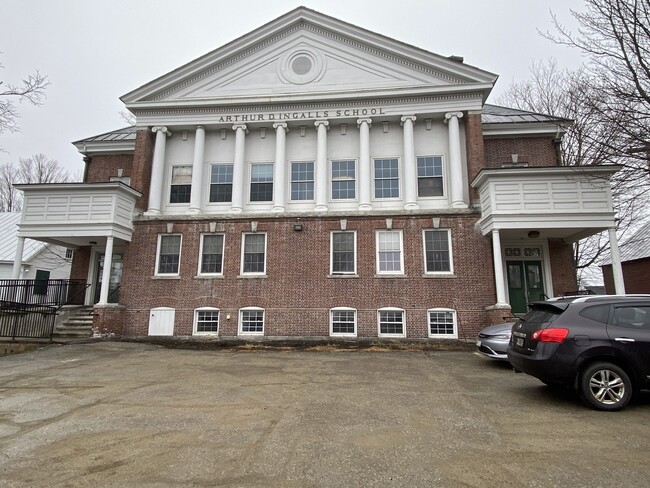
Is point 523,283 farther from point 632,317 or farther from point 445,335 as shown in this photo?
point 632,317

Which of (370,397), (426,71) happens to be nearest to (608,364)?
(370,397)

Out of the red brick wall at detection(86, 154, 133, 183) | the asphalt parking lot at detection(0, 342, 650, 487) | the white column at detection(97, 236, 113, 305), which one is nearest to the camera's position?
the asphalt parking lot at detection(0, 342, 650, 487)

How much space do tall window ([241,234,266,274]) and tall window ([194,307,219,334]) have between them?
2.06m

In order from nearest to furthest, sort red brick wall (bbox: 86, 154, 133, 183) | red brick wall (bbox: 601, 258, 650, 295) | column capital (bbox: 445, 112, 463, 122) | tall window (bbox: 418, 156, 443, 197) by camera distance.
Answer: column capital (bbox: 445, 112, 463, 122) < tall window (bbox: 418, 156, 443, 197) < red brick wall (bbox: 86, 154, 133, 183) < red brick wall (bbox: 601, 258, 650, 295)

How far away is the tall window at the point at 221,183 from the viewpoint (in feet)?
58.1

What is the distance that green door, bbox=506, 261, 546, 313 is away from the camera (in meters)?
16.0

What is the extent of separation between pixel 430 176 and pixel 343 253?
4957 mm

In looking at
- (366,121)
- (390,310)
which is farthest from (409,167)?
(390,310)

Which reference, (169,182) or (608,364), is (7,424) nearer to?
(608,364)

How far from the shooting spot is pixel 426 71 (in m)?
16.9

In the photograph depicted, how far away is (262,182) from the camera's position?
1761cm

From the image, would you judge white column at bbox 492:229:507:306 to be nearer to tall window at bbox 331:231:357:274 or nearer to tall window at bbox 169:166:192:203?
tall window at bbox 331:231:357:274

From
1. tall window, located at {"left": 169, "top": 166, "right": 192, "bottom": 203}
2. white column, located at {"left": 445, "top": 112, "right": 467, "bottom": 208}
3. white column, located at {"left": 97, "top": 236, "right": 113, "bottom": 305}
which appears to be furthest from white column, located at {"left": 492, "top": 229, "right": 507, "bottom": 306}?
white column, located at {"left": 97, "top": 236, "right": 113, "bottom": 305}

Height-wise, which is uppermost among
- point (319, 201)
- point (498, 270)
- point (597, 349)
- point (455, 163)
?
point (455, 163)
